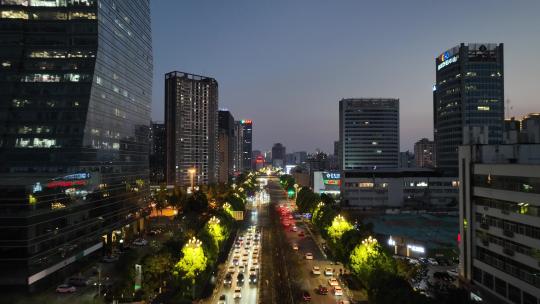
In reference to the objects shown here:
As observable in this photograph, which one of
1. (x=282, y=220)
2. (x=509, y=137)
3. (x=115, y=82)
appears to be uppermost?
(x=115, y=82)

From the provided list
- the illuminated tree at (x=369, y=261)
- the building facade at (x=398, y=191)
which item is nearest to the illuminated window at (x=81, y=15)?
the illuminated tree at (x=369, y=261)

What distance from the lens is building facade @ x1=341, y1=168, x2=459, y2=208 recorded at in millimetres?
147375

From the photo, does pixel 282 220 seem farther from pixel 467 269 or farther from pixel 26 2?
pixel 26 2

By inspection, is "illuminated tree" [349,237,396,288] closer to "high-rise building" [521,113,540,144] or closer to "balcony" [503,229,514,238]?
"balcony" [503,229,514,238]

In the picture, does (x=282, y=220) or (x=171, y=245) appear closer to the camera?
(x=171, y=245)

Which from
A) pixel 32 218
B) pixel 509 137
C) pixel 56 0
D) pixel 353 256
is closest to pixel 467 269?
pixel 353 256

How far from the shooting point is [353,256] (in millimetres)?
52344

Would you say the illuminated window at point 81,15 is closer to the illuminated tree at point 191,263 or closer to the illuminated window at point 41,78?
the illuminated window at point 41,78

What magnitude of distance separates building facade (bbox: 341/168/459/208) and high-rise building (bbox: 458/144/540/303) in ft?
318

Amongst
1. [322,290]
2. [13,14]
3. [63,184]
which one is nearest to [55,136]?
[63,184]

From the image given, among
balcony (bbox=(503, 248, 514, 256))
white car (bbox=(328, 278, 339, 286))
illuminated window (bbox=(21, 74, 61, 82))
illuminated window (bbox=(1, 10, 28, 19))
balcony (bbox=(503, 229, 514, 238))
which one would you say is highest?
illuminated window (bbox=(1, 10, 28, 19))

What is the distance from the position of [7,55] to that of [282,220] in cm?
8083

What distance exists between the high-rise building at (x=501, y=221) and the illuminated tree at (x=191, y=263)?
33.2 meters

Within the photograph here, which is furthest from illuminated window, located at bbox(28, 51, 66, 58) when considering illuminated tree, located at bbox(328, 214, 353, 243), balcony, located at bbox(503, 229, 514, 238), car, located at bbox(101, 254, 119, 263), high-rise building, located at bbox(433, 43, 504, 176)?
high-rise building, located at bbox(433, 43, 504, 176)
